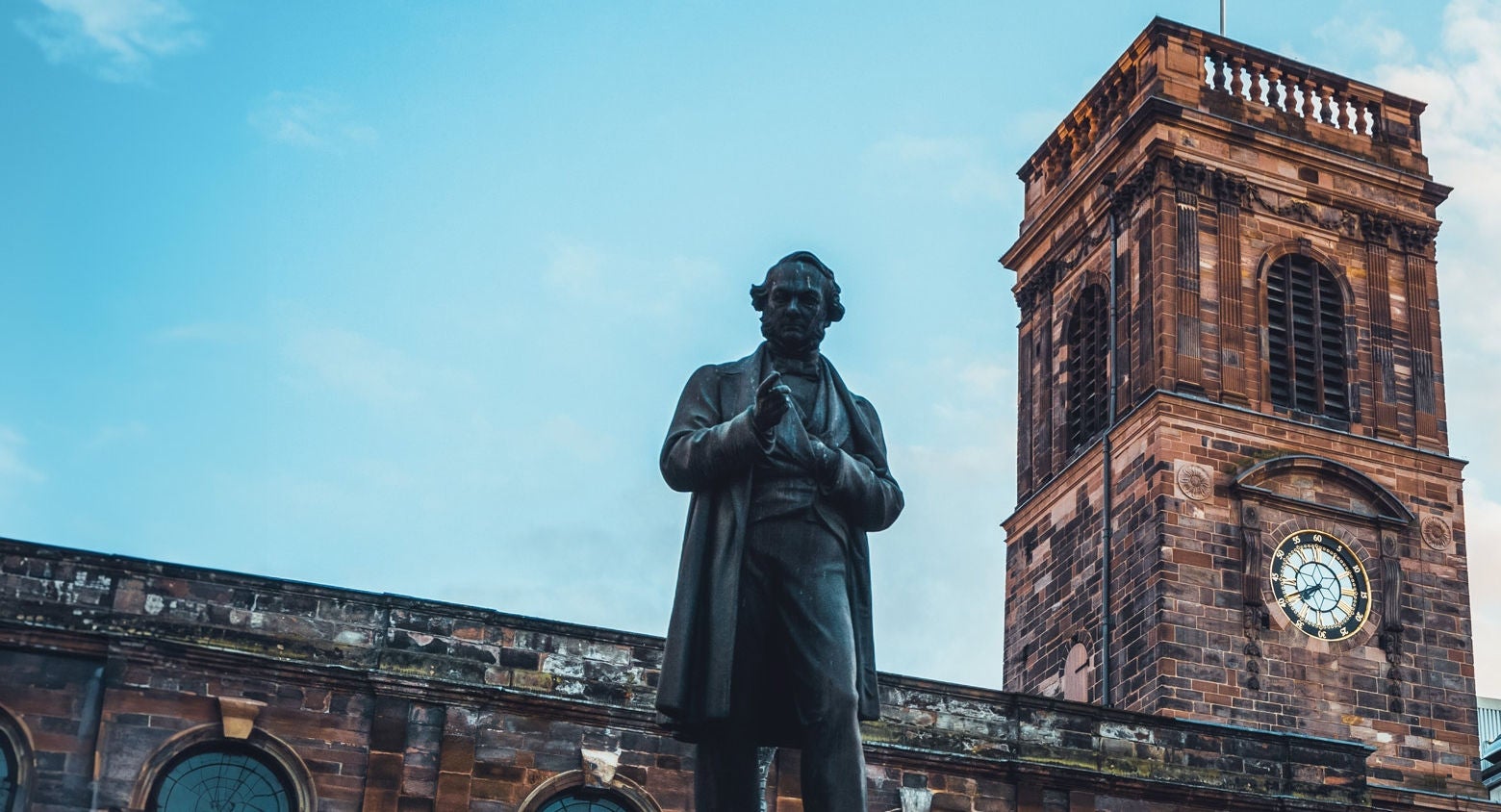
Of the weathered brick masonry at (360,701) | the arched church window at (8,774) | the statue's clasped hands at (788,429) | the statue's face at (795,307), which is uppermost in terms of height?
the weathered brick masonry at (360,701)

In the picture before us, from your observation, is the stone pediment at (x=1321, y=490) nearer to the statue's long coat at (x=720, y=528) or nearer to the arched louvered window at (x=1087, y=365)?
the arched louvered window at (x=1087, y=365)

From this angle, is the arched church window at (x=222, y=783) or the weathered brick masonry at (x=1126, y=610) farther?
the weathered brick masonry at (x=1126, y=610)

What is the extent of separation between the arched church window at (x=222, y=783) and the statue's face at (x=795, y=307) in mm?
18849

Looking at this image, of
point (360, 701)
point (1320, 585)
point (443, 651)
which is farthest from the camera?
point (1320, 585)

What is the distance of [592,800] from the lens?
2766cm

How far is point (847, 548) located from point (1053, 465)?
31536mm

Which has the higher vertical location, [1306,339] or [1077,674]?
[1306,339]

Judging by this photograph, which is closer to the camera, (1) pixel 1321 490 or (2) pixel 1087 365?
(1) pixel 1321 490

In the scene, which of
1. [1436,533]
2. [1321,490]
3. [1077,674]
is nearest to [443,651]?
[1077,674]

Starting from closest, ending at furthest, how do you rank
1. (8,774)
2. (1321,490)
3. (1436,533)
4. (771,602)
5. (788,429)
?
(771,602)
(788,429)
(8,774)
(1321,490)
(1436,533)

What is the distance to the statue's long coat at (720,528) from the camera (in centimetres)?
825

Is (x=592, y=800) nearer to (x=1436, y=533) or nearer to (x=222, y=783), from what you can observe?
(x=222, y=783)

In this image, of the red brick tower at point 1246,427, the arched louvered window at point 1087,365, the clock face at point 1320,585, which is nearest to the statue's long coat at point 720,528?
the red brick tower at point 1246,427

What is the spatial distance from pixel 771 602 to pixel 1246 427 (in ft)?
95.8
